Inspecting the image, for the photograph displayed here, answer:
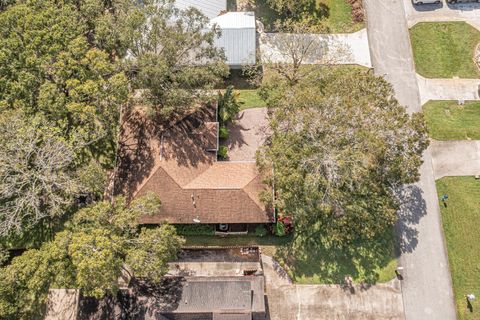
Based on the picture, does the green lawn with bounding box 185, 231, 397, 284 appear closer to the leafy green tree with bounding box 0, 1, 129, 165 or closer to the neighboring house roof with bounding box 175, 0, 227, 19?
the leafy green tree with bounding box 0, 1, 129, 165

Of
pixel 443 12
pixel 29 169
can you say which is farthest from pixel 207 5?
pixel 443 12

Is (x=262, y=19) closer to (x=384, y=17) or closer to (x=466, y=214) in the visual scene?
(x=384, y=17)

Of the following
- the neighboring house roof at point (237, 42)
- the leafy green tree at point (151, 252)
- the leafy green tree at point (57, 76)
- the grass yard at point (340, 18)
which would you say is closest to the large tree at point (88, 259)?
the leafy green tree at point (151, 252)

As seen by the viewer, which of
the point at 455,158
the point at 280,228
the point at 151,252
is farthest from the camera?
the point at 455,158

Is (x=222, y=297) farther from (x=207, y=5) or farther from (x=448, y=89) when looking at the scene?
(x=448, y=89)

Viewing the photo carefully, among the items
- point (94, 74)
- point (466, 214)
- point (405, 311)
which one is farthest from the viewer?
point (466, 214)

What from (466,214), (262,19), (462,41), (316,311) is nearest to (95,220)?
(316,311)
